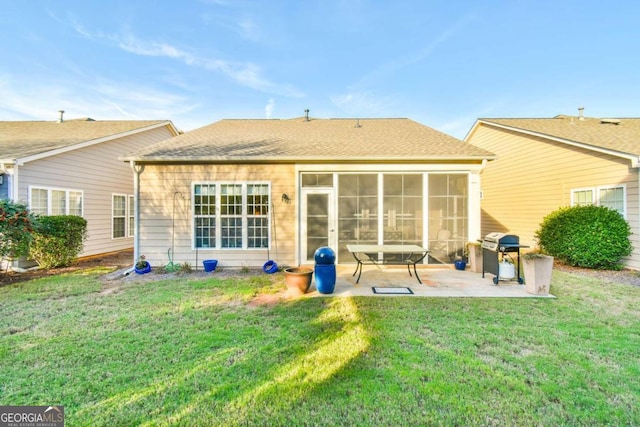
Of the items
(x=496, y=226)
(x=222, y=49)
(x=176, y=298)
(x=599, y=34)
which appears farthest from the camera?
(x=496, y=226)

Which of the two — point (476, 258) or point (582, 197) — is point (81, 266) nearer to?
point (476, 258)

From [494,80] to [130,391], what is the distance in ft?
52.5

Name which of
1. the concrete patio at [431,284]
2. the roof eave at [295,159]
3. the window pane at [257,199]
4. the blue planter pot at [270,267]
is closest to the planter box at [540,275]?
the concrete patio at [431,284]

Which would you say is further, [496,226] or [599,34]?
[496,226]

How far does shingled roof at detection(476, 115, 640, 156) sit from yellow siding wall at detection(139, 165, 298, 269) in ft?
28.1

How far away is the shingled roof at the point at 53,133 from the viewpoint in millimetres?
8188

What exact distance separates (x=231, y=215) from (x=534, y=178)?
35.1 ft

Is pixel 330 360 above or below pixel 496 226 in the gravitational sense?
below

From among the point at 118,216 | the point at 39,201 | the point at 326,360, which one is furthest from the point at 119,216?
the point at 326,360

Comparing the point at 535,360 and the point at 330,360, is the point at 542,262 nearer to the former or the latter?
the point at 535,360

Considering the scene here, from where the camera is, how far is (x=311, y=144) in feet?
26.6

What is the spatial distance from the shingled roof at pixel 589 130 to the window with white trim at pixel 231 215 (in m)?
9.27

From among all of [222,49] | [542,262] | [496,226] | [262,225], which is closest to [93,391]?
[262,225]

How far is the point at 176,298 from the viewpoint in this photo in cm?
501
